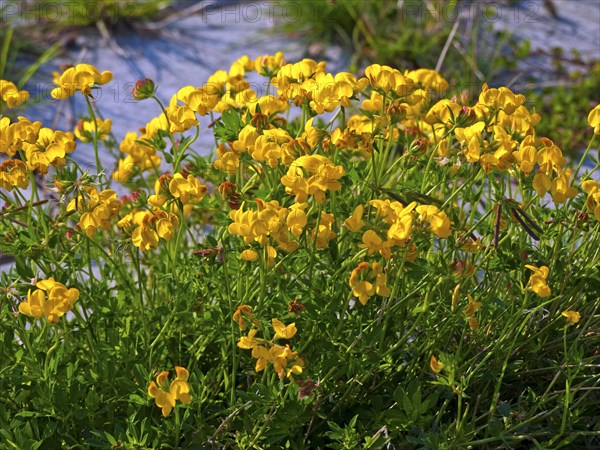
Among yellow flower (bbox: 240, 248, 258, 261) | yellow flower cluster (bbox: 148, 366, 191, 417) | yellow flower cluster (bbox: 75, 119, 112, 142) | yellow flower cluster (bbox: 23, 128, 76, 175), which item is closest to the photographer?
yellow flower cluster (bbox: 148, 366, 191, 417)

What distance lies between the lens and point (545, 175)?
5.56ft

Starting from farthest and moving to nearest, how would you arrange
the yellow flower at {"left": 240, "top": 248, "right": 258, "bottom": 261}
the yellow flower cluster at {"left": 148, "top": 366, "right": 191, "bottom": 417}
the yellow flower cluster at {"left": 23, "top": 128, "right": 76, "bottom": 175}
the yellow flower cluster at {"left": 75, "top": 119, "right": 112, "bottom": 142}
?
the yellow flower cluster at {"left": 75, "top": 119, "right": 112, "bottom": 142}, the yellow flower cluster at {"left": 23, "top": 128, "right": 76, "bottom": 175}, the yellow flower at {"left": 240, "top": 248, "right": 258, "bottom": 261}, the yellow flower cluster at {"left": 148, "top": 366, "right": 191, "bottom": 417}

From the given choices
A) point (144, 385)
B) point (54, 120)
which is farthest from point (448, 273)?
point (54, 120)

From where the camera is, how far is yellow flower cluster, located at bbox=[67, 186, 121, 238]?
173cm

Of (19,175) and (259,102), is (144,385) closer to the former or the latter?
(19,175)

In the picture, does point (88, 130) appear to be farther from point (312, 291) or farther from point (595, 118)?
point (595, 118)

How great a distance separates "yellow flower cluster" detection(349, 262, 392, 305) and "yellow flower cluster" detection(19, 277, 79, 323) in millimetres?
474

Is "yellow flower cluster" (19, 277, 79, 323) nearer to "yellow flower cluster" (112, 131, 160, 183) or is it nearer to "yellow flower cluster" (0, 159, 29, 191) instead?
"yellow flower cluster" (0, 159, 29, 191)

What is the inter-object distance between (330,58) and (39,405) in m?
3.06

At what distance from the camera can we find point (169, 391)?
160 centimetres

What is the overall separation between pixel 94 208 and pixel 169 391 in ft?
1.25

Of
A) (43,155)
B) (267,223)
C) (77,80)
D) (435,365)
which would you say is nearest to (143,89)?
(77,80)

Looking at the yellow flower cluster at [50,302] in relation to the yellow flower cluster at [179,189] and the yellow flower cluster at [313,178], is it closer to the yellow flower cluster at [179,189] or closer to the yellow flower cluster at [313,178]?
the yellow flower cluster at [179,189]

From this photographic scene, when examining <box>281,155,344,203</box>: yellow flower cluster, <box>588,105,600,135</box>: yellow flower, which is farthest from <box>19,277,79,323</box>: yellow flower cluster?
<box>588,105,600,135</box>: yellow flower
